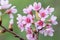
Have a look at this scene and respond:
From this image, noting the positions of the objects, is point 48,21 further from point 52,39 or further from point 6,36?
point 6,36

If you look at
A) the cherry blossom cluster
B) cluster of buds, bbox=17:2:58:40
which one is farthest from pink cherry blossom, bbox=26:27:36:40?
the cherry blossom cluster

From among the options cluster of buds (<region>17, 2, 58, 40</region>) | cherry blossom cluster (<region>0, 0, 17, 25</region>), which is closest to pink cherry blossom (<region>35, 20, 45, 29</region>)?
cluster of buds (<region>17, 2, 58, 40</region>)

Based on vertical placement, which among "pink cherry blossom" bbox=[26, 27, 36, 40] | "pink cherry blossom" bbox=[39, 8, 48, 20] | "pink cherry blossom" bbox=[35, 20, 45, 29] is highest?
"pink cherry blossom" bbox=[39, 8, 48, 20]

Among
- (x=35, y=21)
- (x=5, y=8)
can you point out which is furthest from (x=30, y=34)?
(x=5, y=8)

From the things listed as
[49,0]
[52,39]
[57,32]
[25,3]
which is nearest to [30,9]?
[52,39]

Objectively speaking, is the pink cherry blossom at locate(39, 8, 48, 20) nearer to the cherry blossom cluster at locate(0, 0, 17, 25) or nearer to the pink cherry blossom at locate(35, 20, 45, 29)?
the pink cherry blossom at locate(35, 20, 45, 29)

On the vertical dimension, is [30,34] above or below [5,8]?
below

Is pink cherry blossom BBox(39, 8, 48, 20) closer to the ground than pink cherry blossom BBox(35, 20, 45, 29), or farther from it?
farther from it

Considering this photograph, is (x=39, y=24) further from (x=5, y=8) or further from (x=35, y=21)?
(x=5, y=8)

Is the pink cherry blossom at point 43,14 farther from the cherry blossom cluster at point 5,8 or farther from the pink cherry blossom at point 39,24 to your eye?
the cherry blossom cluster at point 5,8

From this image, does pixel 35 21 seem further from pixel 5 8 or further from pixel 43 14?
pixel 5 8

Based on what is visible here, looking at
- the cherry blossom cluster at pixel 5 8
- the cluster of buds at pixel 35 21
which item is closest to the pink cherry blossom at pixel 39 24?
the cluster of buds at pixel 35 21
